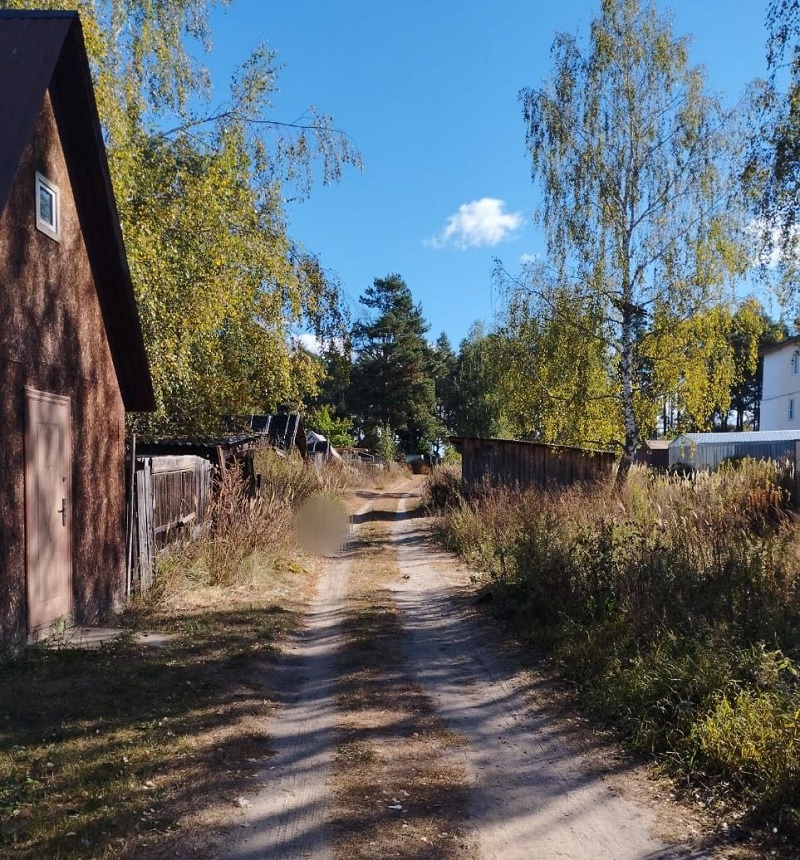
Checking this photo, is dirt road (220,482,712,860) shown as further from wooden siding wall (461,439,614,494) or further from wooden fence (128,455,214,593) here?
wooden siding wall (461,439,614,494)

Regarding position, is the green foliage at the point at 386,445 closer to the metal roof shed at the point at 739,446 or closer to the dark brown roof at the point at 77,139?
the metal roof shed at the point at 739,446

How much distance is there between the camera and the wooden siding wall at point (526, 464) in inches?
706

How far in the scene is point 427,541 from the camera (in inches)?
721

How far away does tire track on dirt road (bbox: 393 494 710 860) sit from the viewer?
156 inches

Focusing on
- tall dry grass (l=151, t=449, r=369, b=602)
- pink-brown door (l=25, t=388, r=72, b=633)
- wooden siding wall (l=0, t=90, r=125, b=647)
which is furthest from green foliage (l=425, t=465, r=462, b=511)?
pink-brown door (l=25, t=388, r=72, b=633)

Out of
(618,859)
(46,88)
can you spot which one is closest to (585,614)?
(618,859)

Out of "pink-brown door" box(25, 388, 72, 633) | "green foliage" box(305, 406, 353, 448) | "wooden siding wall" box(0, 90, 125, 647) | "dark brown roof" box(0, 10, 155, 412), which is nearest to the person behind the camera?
"wooden siding wall" box(0, 90, 125, 647)

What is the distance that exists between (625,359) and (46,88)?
12622mm

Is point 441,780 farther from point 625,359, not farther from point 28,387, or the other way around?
point 625,359

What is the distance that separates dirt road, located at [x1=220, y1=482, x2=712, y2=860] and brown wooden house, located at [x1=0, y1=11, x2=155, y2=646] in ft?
8.73

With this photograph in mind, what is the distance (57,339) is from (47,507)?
1844 millimetres

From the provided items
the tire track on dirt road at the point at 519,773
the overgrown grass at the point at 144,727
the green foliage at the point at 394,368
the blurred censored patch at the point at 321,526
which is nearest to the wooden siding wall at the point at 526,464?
the blurred censored patch at the point at 321,526

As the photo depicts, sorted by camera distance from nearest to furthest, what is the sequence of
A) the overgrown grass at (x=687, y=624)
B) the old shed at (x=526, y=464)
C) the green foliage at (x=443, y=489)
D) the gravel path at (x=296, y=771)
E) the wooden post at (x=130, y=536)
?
the gravel path at (x=296, y=771) < the overgrown grass at (x=687, y=624) < the wooden post at (x=130, y=536) < the old shed at (x=526, y=464) < the green foliage at (x=443, y=489)

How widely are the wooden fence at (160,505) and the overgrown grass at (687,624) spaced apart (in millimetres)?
4880
